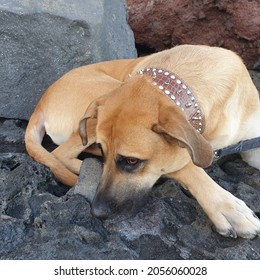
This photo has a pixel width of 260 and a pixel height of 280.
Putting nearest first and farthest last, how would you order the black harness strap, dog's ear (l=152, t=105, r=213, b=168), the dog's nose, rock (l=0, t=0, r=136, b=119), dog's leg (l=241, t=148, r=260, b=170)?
1. dog's ear (l=152, t=105, r=213, b=168)
2. the dog's nose
3. the black harness strap
4. dog's leg (l=241, t=148, r=260, b=170)
5. rock (l=0, t=0, r=136, b=119)

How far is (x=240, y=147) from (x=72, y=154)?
133cm

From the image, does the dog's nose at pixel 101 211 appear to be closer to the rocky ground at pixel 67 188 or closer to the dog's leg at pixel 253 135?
the rocky ground at pixel 67 188

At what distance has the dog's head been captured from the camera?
326 centimetres

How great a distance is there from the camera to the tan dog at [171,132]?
328 centimetres

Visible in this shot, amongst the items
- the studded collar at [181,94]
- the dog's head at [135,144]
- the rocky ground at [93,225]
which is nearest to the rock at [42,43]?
the rocky ground at [93,225]

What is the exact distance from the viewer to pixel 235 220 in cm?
344

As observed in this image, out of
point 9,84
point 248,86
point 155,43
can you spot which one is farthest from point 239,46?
point 9,84

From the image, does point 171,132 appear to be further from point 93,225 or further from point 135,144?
point 93,225

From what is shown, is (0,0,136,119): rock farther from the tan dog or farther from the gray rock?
the gray rock

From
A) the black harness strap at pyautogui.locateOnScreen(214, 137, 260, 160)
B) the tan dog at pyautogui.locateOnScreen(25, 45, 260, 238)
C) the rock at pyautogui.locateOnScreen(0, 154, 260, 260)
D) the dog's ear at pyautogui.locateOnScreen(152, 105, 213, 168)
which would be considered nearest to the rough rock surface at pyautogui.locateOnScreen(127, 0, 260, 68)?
the tan dog at pyautogui.locateOnScreen(25, 45, 260, 238)

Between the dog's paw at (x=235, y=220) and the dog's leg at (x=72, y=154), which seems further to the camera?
the dog's leg at (x=72, y=154)

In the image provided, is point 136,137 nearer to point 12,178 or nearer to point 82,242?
point 82,242

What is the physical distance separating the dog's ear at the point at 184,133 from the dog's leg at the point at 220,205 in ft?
1.57
